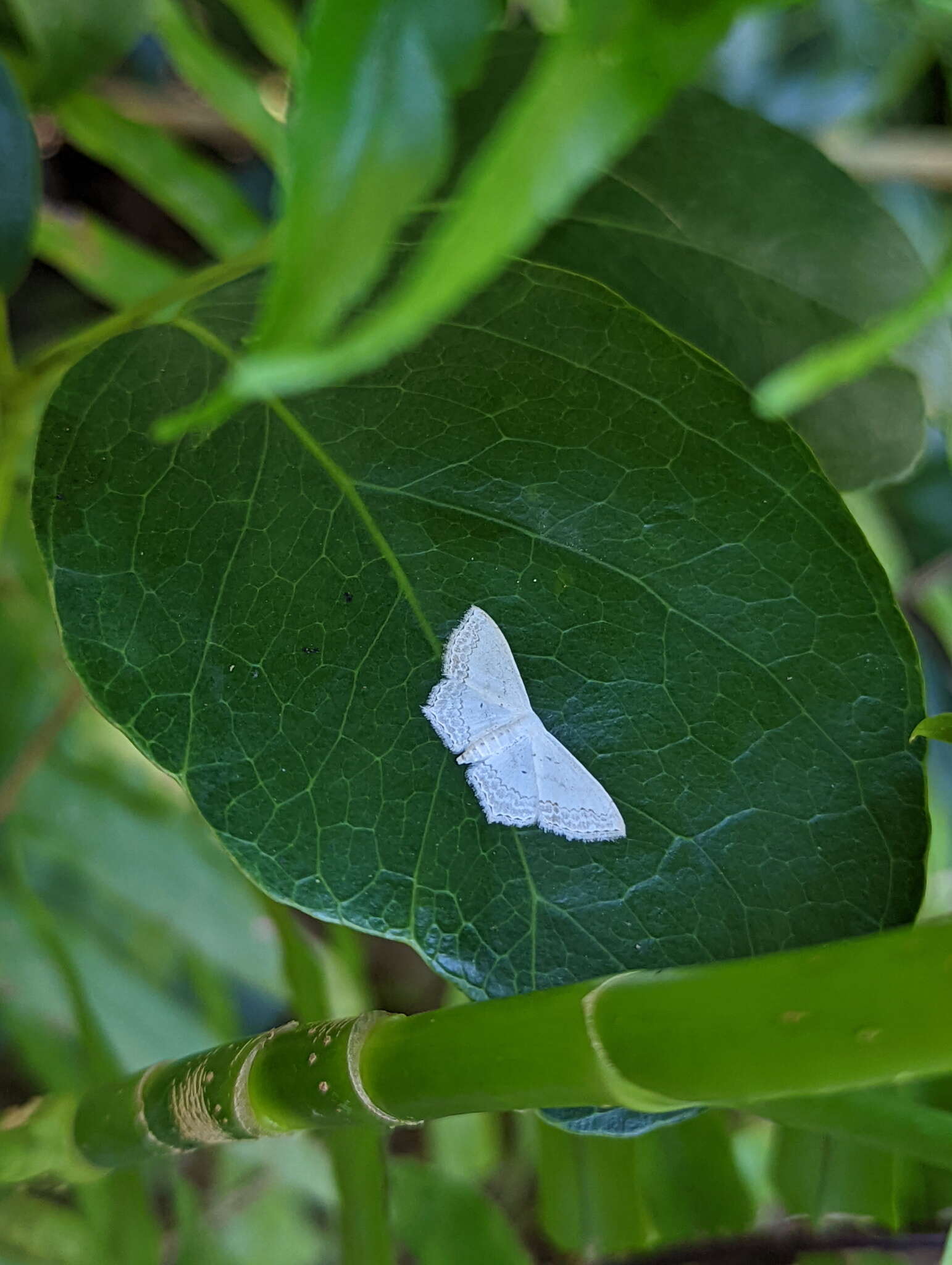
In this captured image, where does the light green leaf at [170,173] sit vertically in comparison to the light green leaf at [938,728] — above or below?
above

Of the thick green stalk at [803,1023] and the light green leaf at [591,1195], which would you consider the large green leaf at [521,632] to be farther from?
the light green leaf at [591,1195]

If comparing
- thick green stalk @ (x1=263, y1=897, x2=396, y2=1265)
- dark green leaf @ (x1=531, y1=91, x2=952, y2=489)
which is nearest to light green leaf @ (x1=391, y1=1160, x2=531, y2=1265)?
thick green stalk @ (x1=263, y1=897, x2=396, y2=1265)

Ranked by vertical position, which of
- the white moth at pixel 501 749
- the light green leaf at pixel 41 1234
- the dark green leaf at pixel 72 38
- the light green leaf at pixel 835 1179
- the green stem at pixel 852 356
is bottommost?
the light green leaf at pixel 835 1179

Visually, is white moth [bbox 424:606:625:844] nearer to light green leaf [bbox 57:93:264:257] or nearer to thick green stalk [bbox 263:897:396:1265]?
thick green stalk [bbox 263:897:396:1265]

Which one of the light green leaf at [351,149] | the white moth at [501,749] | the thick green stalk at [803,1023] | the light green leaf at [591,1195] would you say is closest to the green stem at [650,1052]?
the thick green stalk at [803,1023]

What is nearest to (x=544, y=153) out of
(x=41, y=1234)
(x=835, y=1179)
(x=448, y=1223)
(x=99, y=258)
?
(x=835, y=1179)

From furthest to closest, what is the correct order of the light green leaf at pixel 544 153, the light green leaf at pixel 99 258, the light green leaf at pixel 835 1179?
1. the light green leaf at pixel 99 258
2. the light green leaf at pixel 835 1179
3. the light green leaf at pixel 544 153

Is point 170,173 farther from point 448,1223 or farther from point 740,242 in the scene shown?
point 448,1223
